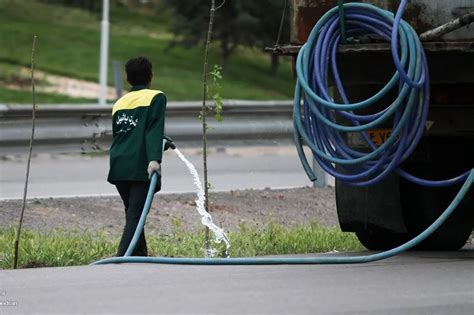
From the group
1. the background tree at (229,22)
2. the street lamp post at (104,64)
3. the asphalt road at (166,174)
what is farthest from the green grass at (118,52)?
the asphalt road at (166,174)

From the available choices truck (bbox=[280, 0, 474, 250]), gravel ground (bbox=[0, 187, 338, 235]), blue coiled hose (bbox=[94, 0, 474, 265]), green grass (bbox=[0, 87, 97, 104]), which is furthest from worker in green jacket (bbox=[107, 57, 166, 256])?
green grass (bbox=[0, 87, 97, 104])

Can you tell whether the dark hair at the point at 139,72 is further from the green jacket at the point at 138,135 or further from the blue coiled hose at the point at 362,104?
the blue coiled hose at the point at 362,104

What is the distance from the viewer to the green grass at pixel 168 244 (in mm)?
9172

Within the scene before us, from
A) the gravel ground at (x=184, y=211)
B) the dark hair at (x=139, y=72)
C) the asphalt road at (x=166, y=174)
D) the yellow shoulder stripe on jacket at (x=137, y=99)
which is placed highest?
the dark hair at (x=139, y=72)

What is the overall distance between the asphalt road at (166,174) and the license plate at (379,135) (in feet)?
17.7

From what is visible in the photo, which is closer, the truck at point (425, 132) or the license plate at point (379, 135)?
the truck at point (425, 132)

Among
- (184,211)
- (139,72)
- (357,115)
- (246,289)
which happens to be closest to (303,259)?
(357,115)

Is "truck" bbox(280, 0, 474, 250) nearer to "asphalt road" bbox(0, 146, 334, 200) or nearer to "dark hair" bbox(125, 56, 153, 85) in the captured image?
"dark hair" bbox(125, 56, 153, 85)

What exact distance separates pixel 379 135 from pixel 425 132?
315 mm

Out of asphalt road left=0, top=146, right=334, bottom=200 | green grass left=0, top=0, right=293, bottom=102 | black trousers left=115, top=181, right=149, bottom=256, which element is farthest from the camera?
green grass left=0, top=0, right=293, bottom=102

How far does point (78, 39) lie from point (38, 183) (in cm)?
2529

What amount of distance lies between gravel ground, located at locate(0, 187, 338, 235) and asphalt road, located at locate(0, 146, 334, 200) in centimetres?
121

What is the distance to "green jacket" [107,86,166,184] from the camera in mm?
8953

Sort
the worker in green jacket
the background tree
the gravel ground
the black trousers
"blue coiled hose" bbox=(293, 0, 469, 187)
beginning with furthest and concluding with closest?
the background tree < the gravel ground < the black trousers < the worker in green jacket < "blue coiled hose" bbox=(293, 0, 469, 187)
